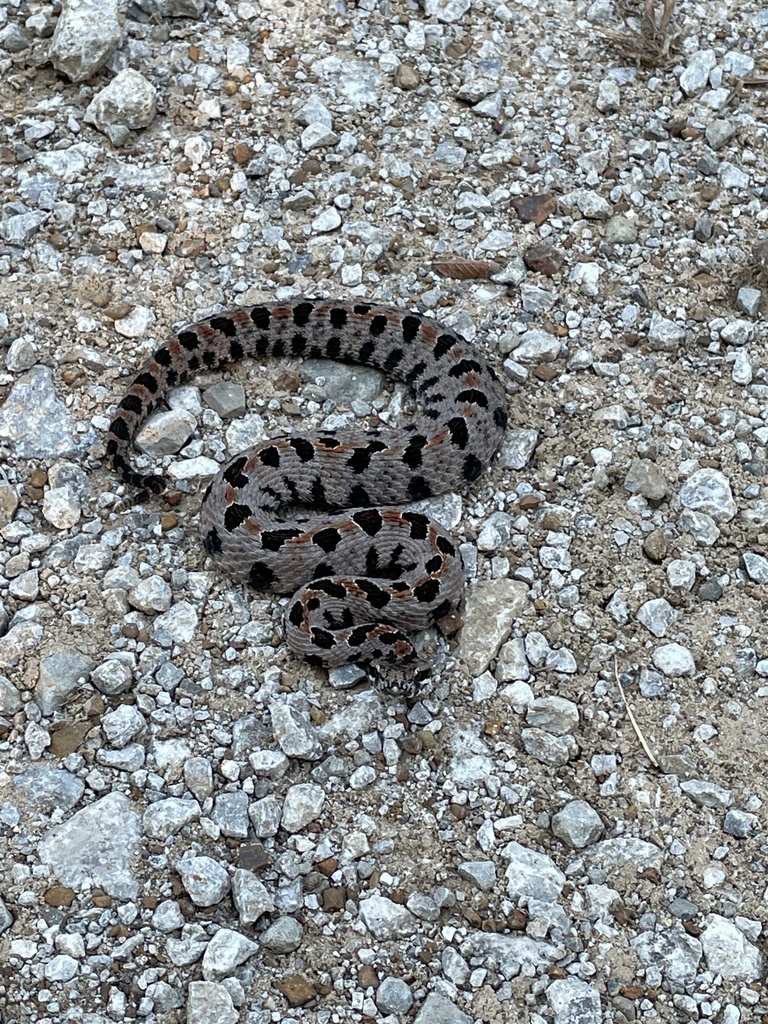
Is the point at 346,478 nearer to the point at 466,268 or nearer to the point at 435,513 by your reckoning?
the point at 435,513

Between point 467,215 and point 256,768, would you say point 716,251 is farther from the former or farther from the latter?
point 256,768

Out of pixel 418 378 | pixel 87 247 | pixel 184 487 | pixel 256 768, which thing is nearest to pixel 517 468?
pixel 418 378

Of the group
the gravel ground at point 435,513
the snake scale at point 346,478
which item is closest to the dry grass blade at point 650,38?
the gravel ground at point 435,513

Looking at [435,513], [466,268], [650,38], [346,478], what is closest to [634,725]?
[435,513]

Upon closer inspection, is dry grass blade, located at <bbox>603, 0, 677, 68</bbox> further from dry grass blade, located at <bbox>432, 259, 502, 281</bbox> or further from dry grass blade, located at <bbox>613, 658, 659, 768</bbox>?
dry grass blade, located at <bbox>613, 658, 659, 768</bbox>

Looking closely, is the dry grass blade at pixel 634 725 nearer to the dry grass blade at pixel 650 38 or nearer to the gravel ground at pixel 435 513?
the gravel ground at pixel 435 513
